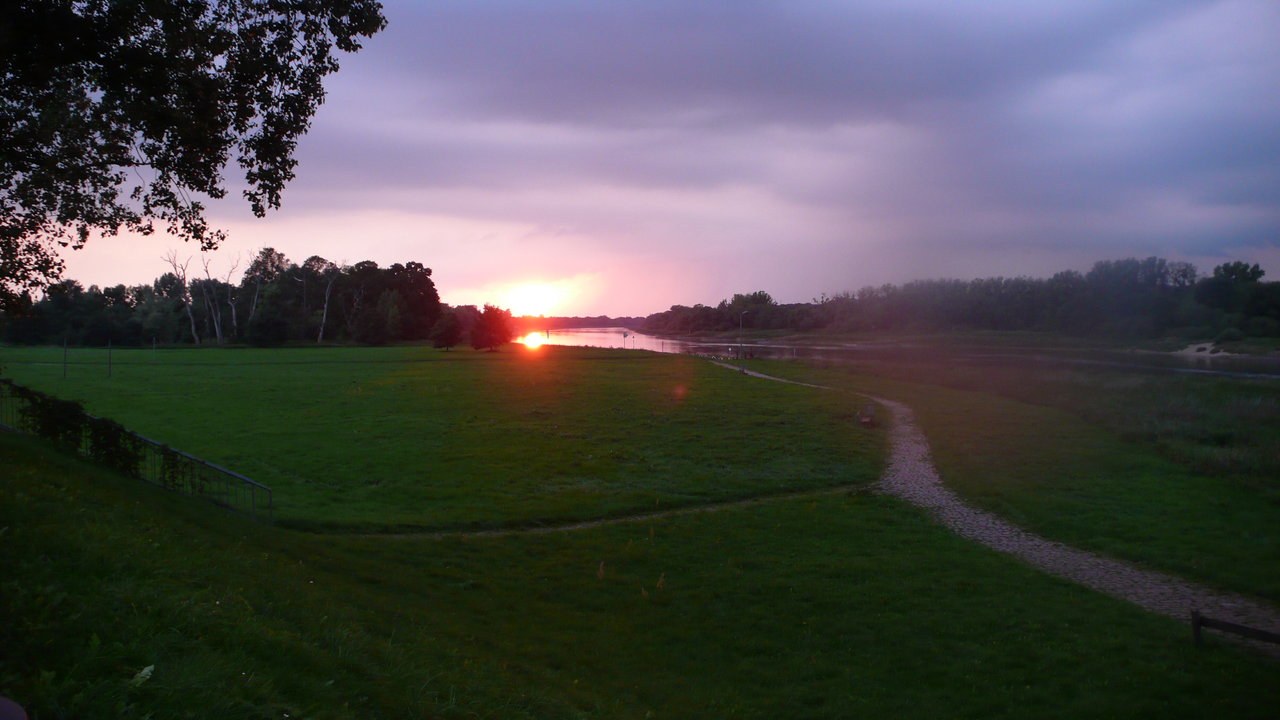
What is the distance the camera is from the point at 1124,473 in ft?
87.5

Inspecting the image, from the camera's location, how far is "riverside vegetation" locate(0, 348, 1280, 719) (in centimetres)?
582

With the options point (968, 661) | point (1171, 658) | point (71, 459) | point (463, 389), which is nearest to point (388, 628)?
point (968, 661)

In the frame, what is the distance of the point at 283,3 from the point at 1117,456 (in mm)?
32324

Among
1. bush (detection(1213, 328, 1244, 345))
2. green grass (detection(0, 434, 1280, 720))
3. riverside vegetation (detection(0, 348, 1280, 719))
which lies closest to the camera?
green grass (detection(0, 434, 1280, 720))

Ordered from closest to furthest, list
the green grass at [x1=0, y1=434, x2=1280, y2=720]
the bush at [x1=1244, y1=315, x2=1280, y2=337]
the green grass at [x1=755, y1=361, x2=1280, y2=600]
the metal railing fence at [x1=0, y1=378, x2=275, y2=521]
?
the green grass at [x1=0, y1=434, x2=1280, y2=720] < the metal railing fence at [x1=0, y1=378, x2=275, y2=521] < the green grass at [x1=755, y1=361, x2=1280, y2=600] < the bush at [x1=1244, y1=315, x2=1280, y2=337]

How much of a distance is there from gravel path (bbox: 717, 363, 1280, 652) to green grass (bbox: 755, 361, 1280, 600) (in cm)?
61

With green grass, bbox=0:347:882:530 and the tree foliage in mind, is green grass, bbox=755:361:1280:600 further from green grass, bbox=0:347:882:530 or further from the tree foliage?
the tree foliage

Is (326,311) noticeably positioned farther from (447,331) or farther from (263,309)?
(447,331)

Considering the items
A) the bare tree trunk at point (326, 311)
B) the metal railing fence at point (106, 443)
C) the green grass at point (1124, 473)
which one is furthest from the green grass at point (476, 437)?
the bare tree trunk at point (326, 311)

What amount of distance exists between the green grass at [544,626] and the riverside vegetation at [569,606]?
0.04m

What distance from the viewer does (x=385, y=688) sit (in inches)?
258

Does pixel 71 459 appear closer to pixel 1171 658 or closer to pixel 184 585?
pixel 184 585

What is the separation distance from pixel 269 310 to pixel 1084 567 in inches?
4537

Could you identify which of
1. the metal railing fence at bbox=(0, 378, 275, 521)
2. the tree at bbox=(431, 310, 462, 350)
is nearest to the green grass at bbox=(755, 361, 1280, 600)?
the metal railing fence at bbox=(0, 378, 275, 521)
